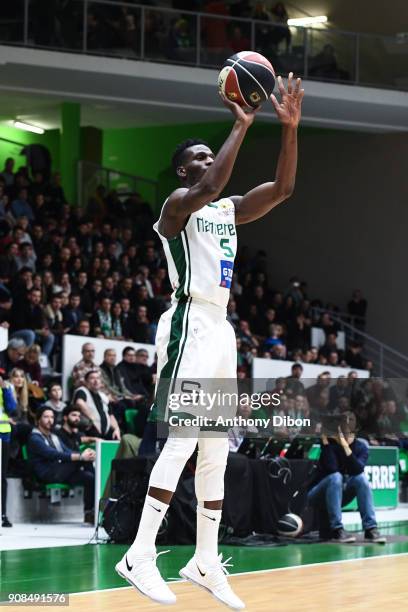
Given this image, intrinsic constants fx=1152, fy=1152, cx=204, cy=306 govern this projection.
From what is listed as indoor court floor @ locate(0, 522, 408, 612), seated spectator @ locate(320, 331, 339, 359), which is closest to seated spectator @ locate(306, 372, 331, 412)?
indoor court floor @ locate(0, 522, 408, 612)

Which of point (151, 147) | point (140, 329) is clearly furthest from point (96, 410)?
point (151, 147)

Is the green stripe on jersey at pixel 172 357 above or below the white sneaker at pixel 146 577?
above

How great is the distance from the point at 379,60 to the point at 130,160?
8475 mm

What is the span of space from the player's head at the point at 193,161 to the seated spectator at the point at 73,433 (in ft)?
28.7

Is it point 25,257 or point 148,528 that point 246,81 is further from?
point 25,257

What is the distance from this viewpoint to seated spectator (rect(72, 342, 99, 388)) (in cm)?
1650

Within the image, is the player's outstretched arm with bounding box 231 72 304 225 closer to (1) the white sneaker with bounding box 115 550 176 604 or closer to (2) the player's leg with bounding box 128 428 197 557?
(2) the player's leg with bounding box 128 428 197 557

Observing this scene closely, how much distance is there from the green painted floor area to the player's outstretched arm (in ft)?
9.09

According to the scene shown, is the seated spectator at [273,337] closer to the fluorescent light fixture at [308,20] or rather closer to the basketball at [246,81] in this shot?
the fluorescent light fixture at [308,20]

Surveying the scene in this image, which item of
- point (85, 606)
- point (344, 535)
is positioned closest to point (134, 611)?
point (85, 606)

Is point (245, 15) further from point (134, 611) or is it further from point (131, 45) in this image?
point (134, 611)

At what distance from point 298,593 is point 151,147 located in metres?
23.3

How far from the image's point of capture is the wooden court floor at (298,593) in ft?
21.9

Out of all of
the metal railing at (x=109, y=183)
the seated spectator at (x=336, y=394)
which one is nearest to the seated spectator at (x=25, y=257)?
the metal railing at (x=109, y=183)
